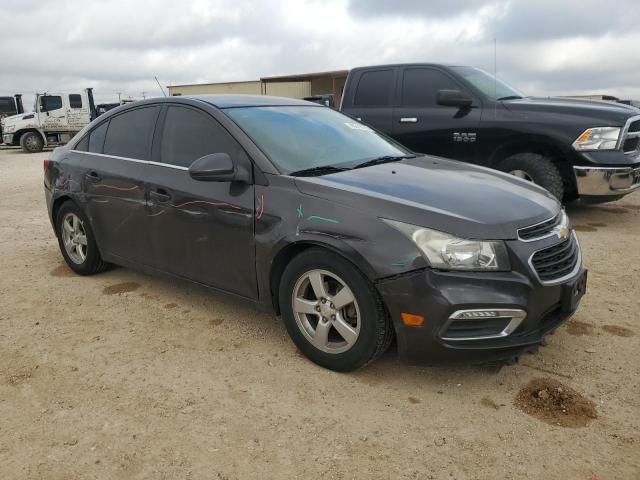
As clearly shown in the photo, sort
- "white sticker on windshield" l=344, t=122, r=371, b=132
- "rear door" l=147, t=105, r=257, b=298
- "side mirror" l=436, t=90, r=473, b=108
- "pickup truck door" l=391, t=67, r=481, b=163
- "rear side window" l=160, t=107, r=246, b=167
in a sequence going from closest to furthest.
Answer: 1. "rear door" l=147, t=105, r=257, b=298
2. "rear side window" l=160, t=107, r=246, b=167
3. "white sticker on windshield" l=344, t=122, r=371, b=132
4. "side mirror" l=436, t=90, r=473, b=108
5. "pickup truck door" l=391, t=67, r=481, b=163

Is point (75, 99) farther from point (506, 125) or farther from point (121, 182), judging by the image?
point (121, 182)

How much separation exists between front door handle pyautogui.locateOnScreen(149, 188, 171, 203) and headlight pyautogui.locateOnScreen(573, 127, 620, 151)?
4609 mm

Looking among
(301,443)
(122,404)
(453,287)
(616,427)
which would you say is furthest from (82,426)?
(616,427)

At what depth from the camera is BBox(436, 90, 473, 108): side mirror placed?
21.2 ft

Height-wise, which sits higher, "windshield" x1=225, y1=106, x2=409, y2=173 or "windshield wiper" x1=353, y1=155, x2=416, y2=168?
"windshield" x1=225, y1=106, x2=409, y2=173

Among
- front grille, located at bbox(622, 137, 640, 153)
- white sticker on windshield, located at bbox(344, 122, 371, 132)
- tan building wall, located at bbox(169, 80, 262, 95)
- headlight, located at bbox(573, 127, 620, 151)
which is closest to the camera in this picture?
white sticker on windshield, located at bbox(344, 122, 371, 132)

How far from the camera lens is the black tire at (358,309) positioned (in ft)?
9.08


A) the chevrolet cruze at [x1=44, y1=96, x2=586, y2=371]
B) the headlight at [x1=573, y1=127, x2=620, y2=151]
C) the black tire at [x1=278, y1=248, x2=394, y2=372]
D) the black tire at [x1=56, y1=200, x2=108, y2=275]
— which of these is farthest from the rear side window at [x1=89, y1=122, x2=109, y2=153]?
the headlight at [x1=573, y1=127, x2=620, y2=151]

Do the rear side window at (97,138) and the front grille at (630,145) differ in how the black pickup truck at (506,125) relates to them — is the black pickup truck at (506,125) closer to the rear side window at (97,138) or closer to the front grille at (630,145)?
the front grille at (630,145)

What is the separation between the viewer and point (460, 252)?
263 cm

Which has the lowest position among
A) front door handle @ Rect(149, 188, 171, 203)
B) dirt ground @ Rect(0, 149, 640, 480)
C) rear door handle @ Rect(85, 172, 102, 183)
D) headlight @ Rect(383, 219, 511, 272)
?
dirt ground @ Rect(0, 149, 640, 480)

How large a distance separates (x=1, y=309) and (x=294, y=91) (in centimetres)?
2502

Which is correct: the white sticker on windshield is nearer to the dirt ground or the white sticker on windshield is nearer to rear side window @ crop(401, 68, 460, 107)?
the dirt ground

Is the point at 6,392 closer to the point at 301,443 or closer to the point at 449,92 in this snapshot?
the point at 301,443
